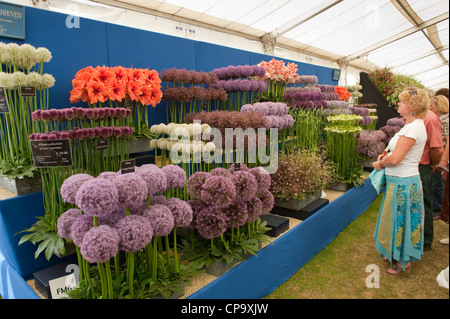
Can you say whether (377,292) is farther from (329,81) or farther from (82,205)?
(329,81)

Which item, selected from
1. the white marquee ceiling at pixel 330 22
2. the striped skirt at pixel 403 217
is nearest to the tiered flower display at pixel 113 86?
the striped skirt at pixel 403 217

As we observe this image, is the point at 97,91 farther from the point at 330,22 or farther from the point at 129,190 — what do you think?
the point at 330,22

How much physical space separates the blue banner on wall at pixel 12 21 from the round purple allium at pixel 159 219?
5.55 ft

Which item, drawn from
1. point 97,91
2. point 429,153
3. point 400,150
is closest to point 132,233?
point 97,91

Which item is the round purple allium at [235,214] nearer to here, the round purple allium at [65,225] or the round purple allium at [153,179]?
the round purple allium at [153,179]

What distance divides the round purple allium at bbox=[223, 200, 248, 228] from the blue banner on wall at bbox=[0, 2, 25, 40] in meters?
1.90

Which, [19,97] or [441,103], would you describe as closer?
[19,97]

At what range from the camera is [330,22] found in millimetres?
8930

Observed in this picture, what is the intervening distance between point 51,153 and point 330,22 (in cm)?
942

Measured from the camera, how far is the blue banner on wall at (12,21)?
1.99m

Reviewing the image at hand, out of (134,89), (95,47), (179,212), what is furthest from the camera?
(95,47)

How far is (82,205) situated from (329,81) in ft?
25.2

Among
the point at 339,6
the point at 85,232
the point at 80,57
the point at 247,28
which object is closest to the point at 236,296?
the point at 85,232

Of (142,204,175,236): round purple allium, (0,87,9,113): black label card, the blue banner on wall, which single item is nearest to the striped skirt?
(142,204,175,236): round purple allium
